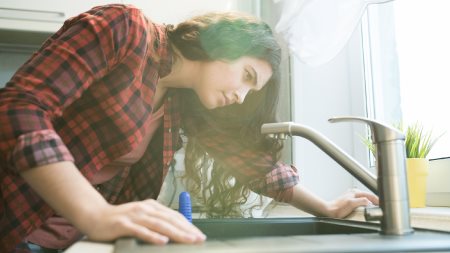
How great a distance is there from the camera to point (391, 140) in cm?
63

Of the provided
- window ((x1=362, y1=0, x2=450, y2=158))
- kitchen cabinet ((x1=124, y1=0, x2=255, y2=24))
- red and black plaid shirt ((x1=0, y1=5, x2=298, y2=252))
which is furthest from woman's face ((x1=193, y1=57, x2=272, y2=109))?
kitchen cabinet ((x1=124, y1=0, x2=255, y2=24))

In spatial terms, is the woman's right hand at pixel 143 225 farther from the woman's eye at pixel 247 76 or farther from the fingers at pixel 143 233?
the woman's eye at pixel 247 76

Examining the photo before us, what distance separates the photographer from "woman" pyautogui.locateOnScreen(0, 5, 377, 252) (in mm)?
575

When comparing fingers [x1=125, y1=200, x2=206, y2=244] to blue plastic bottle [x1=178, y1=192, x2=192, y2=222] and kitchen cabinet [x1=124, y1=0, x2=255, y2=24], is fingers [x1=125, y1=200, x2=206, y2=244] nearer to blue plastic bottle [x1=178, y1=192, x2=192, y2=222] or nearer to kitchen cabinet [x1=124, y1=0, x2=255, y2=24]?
blue plastic bottle [x1=178, y1=192, x2=192, y2=222]

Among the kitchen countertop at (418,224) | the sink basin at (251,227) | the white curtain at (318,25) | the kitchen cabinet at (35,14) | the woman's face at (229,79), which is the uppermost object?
the kitchen cabinet at (35,14)

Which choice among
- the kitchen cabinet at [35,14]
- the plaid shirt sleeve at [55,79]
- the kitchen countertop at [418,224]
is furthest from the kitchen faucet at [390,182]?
the kitchen cabinet at [35,14]

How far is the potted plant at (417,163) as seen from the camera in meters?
1.05

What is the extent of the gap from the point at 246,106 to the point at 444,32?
0.56 m

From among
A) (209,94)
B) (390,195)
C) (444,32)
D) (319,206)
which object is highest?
(444,32)

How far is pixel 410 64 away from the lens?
4.56 feet

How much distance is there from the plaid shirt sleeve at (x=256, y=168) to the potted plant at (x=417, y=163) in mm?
228

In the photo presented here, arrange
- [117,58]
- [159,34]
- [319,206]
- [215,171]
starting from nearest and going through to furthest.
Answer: [117,58]
[159,34]
[319,206]
[215,171]

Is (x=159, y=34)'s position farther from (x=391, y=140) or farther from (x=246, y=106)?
(x=391, y=140)

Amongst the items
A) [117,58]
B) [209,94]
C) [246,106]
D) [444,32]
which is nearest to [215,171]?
[246,106]
